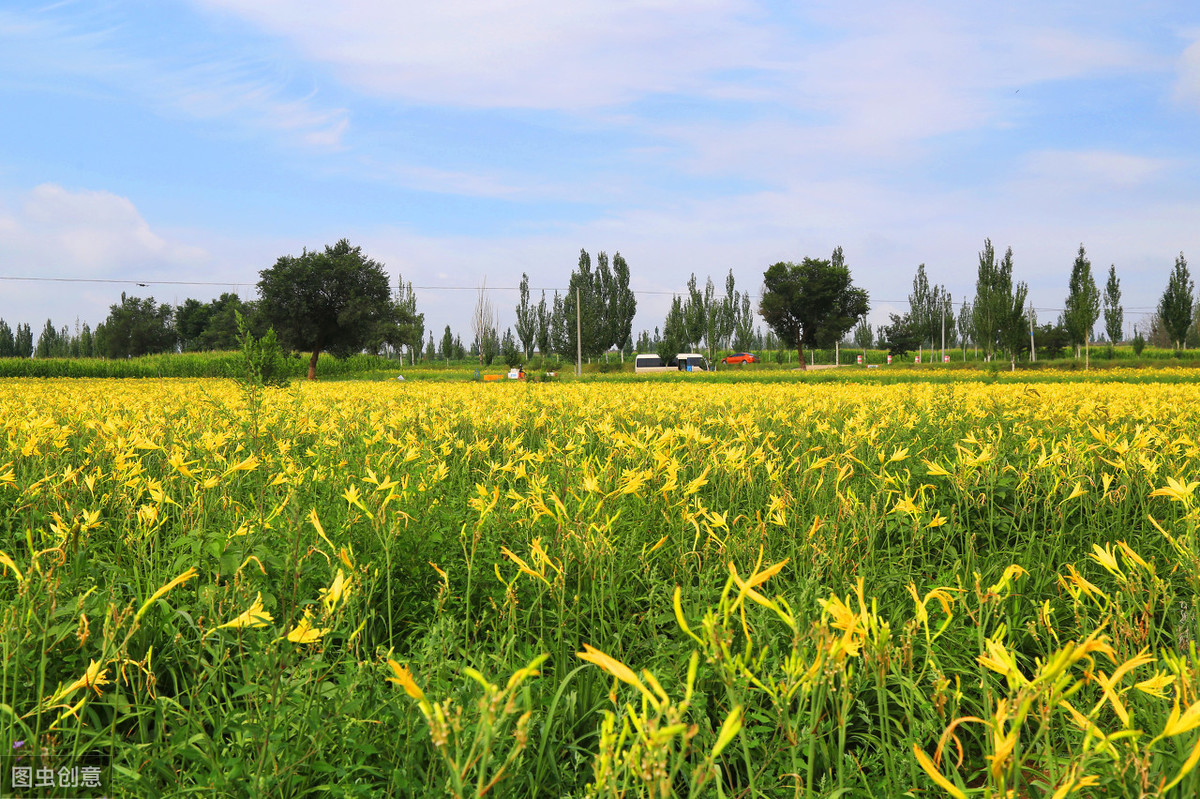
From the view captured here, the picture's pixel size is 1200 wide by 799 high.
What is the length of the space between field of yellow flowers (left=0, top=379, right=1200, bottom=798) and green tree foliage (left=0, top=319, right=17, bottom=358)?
82.4 m

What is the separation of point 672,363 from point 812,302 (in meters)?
11.9

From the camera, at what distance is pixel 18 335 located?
6794 cm

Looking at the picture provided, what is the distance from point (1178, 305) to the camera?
131 ft

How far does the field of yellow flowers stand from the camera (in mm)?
926

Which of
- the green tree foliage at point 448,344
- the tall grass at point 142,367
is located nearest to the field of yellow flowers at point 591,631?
the tall grass at point 142,367

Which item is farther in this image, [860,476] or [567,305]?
[567,305]

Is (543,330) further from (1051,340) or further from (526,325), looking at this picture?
(1051,340)

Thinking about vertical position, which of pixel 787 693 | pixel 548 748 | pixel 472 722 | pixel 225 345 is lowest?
pixel 548 748

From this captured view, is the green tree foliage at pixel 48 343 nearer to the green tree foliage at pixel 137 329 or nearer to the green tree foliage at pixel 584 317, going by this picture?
the green tree foliage at pixel 137 329

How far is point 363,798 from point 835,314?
51713 millimetres

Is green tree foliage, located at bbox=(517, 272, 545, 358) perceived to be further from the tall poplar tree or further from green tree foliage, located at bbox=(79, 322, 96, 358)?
green tree foliage, located at bbox=(79, 322, 96, 358)

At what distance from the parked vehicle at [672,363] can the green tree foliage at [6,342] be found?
6465cm

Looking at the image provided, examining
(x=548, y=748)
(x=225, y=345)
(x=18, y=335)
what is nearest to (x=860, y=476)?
(x=548, y=748)

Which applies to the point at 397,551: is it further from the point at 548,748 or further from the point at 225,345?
the point at 225,345
